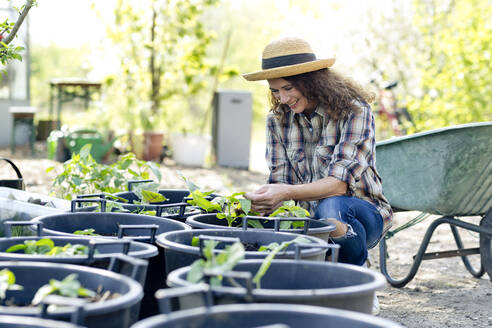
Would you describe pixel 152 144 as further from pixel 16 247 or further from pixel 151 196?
pixel 16 247

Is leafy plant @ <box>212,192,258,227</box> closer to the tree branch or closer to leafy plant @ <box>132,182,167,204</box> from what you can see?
leafy plant @ <box>132,182,167,204</box>

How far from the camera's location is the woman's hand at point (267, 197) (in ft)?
Result: 7.52

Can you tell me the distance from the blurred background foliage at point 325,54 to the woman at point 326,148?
8.6 inches

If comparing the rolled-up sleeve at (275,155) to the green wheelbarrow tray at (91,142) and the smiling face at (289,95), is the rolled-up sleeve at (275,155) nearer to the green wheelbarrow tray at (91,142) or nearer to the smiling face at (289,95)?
the smiling face at (289,95)

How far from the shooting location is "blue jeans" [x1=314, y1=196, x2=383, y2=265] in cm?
244

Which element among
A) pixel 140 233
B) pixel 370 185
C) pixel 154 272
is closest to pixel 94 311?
pixel 154 272

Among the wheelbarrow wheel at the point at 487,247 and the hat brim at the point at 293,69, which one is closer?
the hat brim at the point at 293,69

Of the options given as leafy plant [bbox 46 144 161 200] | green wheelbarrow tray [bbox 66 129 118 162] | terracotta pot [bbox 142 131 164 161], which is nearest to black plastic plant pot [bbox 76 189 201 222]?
leafy plant [bbox 46 144 161 200]

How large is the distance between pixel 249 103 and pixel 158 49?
1.41 metres

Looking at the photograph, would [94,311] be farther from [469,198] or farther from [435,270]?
[435,270]

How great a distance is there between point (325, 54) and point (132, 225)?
1.25 metres

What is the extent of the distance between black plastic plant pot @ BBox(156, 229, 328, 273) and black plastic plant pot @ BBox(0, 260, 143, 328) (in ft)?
0.90

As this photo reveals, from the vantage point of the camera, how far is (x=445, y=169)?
2932 millimetres

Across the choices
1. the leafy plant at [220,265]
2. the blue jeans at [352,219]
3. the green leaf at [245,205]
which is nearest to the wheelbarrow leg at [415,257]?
the blue jeans at [352,219]
